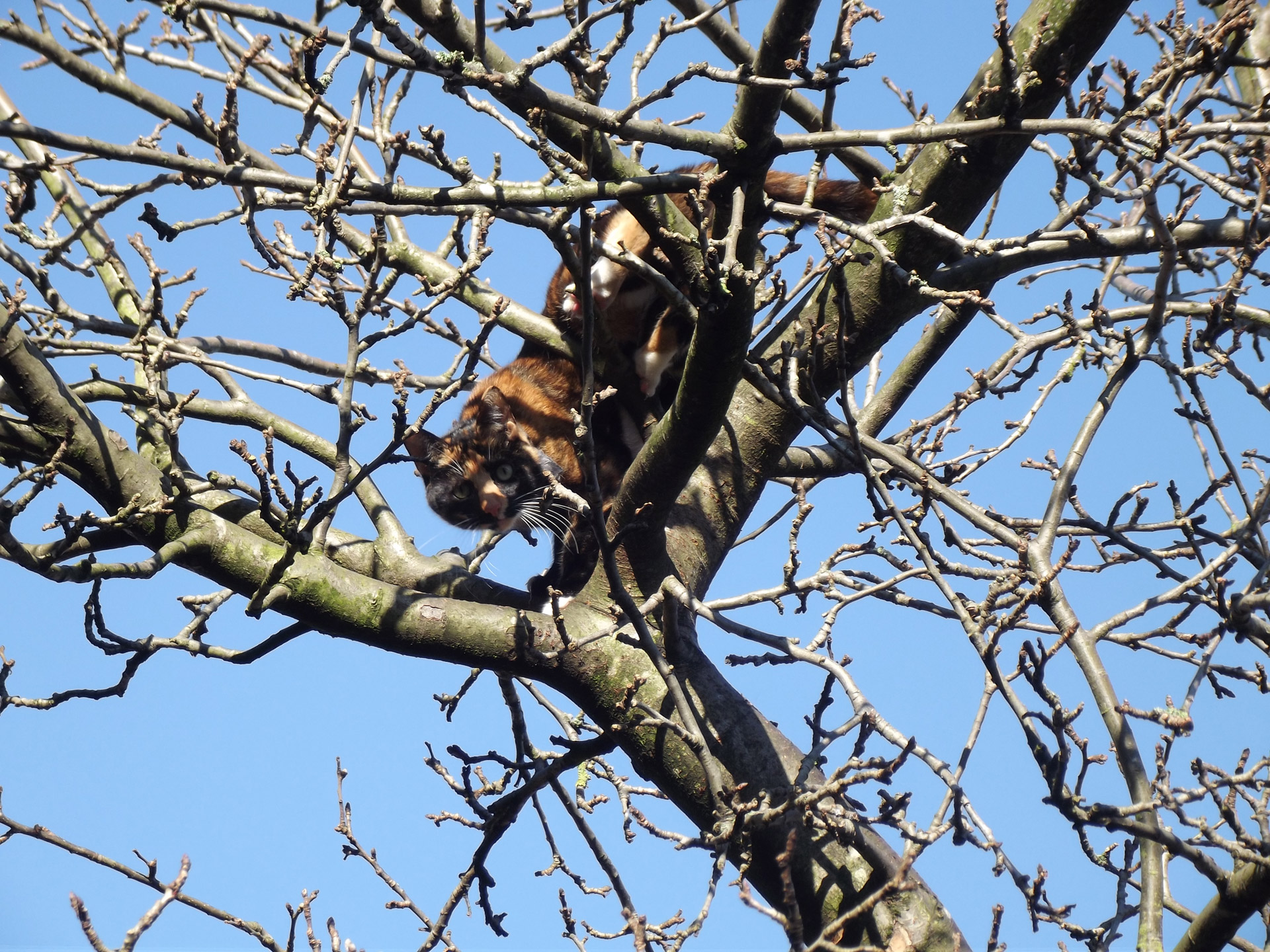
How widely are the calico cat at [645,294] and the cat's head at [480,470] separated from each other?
659mm

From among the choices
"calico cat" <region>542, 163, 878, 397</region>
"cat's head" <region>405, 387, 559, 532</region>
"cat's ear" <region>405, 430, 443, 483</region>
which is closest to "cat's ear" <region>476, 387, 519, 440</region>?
"cat's head" <region>405, 387, 559, 532</region>

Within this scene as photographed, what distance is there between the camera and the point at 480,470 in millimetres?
4781

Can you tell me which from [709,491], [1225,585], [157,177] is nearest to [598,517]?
[709,491]

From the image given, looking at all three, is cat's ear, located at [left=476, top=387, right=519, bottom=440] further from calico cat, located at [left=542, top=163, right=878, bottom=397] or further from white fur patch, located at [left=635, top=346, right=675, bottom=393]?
white fur patch, located at [left=635, top=346, right=675, bottom=393]

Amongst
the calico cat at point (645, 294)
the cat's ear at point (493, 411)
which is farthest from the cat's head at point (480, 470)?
the calico cat at point (645, 294)

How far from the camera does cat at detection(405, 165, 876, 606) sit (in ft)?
12.7

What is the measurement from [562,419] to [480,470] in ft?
1.65

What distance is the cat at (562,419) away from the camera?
12.7 feet

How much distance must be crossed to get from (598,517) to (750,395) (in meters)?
1.03

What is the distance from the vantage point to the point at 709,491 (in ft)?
10.2

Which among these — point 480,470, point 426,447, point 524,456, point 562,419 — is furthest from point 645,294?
point 426,447

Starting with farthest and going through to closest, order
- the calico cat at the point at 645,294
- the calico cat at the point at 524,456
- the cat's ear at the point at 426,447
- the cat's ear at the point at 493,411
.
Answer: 1. the cat's ear at the point at 426,447
2. the cat's ear at the point at 493,411
3. the calico cat at the point at 524,456
4. the calico cat at the point at 645,294

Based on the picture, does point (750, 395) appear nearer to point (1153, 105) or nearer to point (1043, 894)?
point (1153, 105)

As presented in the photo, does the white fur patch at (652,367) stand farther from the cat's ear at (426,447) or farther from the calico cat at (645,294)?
the cat's ear at (426,447)
